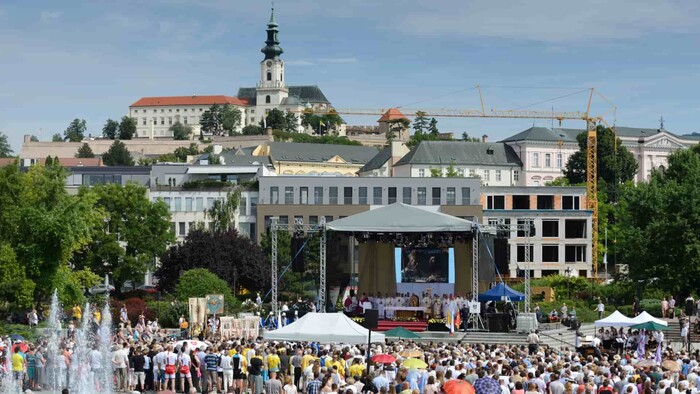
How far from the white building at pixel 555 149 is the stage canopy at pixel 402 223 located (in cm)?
9472

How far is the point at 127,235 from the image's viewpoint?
73.3m

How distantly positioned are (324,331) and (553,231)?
6403 centimetres

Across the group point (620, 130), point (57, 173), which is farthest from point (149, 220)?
point (620, 130)

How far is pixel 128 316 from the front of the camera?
49875 millimetres

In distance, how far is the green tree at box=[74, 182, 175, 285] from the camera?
7094cm

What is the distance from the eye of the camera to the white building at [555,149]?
474ft

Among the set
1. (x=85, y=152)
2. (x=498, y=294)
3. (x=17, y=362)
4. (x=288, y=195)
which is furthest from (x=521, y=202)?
(x=85, y=152)

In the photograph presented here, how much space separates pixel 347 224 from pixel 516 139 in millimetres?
104858

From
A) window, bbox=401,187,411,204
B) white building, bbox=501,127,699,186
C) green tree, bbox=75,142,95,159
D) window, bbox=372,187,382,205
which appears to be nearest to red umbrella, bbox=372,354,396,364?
window, bbox=372,187,382,205

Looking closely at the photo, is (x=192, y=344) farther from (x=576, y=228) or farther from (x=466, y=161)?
(x=466, y=161)

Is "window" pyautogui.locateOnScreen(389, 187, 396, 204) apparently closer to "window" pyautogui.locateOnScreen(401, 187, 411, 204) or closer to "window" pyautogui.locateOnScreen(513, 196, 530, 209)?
"window" pyautogui.locateOnScreen(401, 187, 411, 204)

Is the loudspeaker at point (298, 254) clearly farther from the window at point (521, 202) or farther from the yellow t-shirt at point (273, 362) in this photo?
the window at point (521, 202)

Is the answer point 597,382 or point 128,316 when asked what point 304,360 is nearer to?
point 597,382

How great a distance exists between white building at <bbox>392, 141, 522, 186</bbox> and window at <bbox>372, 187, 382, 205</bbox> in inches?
1429
